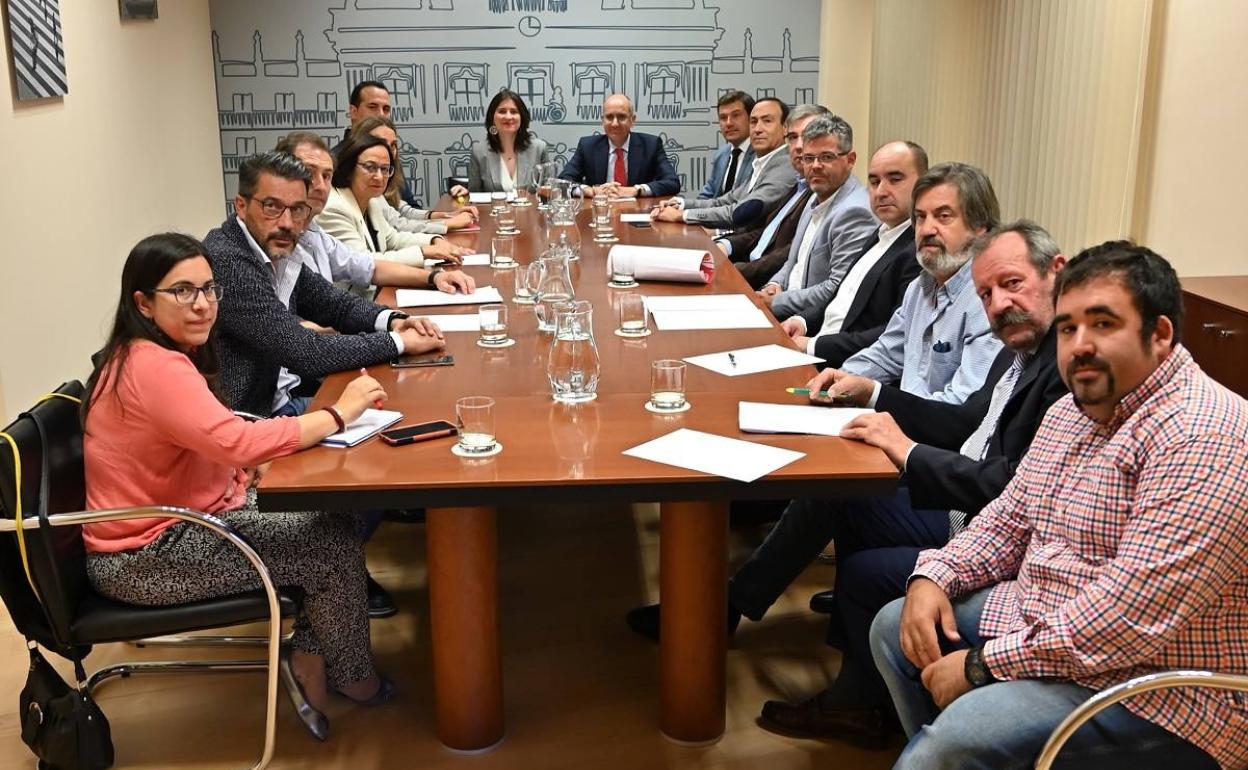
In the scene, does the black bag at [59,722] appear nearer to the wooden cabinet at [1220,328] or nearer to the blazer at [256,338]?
the blazer at [256,338]

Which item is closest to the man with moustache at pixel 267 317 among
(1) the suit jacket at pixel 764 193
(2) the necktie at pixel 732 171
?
(1) the suit jacket at pixel 764 193

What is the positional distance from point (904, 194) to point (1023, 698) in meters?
2.18

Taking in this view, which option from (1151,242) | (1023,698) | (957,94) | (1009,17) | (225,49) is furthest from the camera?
(225,49)

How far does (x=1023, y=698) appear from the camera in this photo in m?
1.81

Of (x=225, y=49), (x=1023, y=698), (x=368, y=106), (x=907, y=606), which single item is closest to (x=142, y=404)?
(x=907, y=606)

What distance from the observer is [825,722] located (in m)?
2.62

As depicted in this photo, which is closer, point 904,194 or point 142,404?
point 142,404

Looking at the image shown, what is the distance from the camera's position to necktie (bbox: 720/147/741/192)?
6.64 metres

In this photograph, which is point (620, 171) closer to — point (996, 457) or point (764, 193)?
point (764, 193)

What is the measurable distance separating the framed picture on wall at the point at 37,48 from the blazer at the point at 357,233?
4.09ft

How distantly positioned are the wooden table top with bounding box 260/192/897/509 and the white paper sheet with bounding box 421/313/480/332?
6 cm

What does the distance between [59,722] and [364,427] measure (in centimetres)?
86

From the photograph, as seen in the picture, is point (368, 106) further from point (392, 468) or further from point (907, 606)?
point (907, 606)

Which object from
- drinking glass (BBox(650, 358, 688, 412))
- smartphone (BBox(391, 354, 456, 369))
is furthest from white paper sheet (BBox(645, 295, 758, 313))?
drinking glass (BBox(650, 358, 688, 412))
